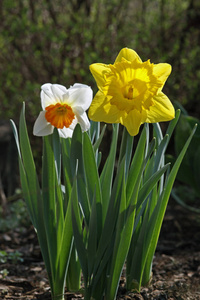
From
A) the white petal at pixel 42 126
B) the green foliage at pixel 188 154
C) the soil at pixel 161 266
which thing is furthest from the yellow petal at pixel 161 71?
the green foliage at pixel 188 154

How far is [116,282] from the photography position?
148 cm

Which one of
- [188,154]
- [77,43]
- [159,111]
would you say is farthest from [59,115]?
[77,43]

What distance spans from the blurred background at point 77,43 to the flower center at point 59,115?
2297 millimetres

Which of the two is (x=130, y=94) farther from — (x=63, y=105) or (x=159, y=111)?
(x=63, y=105)

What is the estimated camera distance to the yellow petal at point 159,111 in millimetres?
1316

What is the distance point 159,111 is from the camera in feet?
4.34

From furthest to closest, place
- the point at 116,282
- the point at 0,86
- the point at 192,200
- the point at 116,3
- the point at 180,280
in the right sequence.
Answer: the point at 0,86 → the point at 116,3 → the point at 192,200 → the point at 180,280 → the point at 116,282

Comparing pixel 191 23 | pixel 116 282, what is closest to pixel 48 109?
pixel 116 282

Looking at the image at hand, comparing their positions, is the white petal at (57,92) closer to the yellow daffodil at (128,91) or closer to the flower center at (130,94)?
the yellow daffodil at (128,91)

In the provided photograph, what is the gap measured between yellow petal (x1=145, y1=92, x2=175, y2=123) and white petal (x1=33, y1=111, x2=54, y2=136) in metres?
0.33

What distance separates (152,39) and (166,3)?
361mm

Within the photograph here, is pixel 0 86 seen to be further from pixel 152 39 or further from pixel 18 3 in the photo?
pixel 152 39

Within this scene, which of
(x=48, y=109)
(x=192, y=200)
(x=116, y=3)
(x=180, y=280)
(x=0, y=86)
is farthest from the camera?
(x=0, y=86)

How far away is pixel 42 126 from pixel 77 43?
8.46ft
